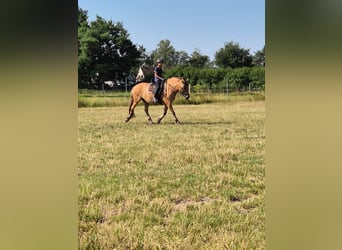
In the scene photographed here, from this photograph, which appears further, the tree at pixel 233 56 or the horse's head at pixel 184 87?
the horse's head at pixel 184 87

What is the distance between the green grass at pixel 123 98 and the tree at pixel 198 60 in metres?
0.24

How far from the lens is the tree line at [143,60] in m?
1.68

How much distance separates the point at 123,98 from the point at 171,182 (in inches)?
21.5

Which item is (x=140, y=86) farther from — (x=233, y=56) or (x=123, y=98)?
(x=233, y=56)

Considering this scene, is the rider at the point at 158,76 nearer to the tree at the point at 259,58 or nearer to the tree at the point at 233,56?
the tree at the point at 233,56

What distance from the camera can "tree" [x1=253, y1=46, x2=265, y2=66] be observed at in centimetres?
153

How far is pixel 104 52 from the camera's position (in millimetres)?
1875

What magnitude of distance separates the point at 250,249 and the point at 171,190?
0.42 meters

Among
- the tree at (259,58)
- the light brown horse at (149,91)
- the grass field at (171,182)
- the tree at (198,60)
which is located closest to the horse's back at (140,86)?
the light brown horse at (149,91)
